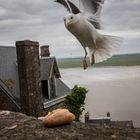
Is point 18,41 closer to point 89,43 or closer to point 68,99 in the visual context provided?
point 68,99

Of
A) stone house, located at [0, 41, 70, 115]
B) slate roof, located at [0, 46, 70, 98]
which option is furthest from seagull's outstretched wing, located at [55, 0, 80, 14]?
slate roof, located at [0, 46, 70, 98]

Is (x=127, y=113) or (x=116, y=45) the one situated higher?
(x=116, y=45)

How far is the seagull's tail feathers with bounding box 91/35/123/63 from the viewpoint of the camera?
5.12 m

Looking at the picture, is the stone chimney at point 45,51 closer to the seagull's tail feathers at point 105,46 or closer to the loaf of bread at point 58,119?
the loaf of bread at point 58,119

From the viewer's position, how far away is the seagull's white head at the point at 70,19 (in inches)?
171

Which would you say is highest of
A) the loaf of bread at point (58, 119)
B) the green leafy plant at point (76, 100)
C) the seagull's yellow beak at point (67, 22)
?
the seagull's yellow beak at point (67, 22)

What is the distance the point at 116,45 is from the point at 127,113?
109 ft

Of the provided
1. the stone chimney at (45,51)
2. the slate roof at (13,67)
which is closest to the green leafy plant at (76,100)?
the slate roof at (13,67)

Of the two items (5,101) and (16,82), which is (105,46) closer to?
(5,101)

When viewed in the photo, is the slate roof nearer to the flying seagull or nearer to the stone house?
the stone house

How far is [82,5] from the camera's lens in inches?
200

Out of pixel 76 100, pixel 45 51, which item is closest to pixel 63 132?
pixel 76 100

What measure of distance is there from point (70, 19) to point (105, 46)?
3.18 feet

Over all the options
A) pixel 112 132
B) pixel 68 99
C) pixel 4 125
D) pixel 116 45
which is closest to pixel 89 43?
pixel 116 45
